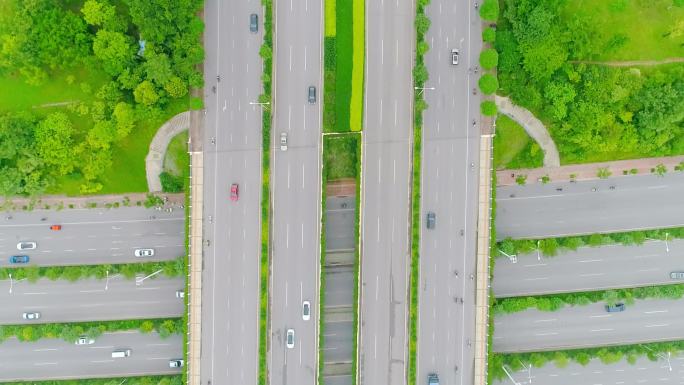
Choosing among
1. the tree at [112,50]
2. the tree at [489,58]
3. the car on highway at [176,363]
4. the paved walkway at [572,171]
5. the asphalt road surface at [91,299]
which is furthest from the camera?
the paved walkway at [572,171]

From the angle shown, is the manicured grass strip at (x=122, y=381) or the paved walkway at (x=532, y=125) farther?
the manicured grass strip at (x=122, y=381)

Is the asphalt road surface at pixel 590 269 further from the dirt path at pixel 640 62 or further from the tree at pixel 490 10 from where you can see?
the tree at pixel 490 10

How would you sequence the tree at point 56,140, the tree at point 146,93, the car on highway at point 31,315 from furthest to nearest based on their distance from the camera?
the car on highway at point 31,315 < the tree at point 56,140 < the tree at point 146,93

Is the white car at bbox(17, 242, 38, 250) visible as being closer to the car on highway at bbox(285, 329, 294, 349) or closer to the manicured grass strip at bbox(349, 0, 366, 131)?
the car on highway at bbox(285, 329, 294, 349)

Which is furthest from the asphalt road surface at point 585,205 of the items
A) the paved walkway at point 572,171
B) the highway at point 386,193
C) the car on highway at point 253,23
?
the car on highway at point 253,23

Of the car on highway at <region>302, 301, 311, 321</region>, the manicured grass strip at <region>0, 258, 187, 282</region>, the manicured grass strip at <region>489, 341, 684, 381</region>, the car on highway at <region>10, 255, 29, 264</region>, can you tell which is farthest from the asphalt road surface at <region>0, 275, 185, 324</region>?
the manicured grass strip at <region>489, 341, 684, 381</region>

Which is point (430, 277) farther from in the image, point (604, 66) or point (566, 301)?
point (604, 66)

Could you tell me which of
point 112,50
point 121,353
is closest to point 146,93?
point 112,50

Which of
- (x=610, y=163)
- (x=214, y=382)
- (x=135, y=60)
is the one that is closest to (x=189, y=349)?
(x=214, y=382)

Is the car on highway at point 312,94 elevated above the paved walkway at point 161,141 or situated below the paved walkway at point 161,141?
above
